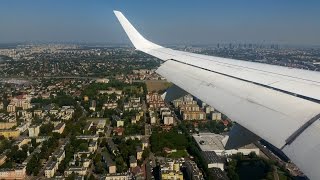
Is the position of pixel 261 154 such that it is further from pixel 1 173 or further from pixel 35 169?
pixel 1 173

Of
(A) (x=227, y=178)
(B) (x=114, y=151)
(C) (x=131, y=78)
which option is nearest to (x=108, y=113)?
(B) (x=114, y=151)

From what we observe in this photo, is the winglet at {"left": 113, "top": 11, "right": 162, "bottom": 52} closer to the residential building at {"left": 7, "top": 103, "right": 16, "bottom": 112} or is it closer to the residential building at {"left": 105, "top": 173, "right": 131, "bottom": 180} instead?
the residential building at {"left": 105, "top": 173, "right": 131, "bottom": 180}

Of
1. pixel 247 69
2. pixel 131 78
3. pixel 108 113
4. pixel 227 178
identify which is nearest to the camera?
pixel 247 69

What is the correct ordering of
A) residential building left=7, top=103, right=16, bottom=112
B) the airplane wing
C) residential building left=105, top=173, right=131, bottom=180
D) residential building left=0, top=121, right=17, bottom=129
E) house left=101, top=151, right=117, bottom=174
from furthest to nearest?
residential building left=7, top=103, right=16, bottom=112
residential building left=0, top=121, right=17, bottom=129
house left=101, top=151, right=117, bottom=174
residential building left=105, top=173, right=131, bottom=180
the airplane wing

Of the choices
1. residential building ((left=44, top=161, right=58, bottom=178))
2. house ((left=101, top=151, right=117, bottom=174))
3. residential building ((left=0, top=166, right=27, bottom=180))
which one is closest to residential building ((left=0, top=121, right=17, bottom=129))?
residential building ((left=0, top=166, right=27, bottom=180))

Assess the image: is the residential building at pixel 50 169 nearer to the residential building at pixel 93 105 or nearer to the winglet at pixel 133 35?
the winglet at pixel 133 35

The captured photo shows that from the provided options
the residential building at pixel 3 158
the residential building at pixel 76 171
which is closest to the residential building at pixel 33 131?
the residential building at pixel 3 158

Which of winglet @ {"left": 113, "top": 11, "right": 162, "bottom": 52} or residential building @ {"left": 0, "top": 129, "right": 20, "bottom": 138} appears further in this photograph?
residential building @ {"left": 0, "top": 129, "right": 20, "bottom": 138}

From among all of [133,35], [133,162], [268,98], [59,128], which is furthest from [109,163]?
[268,98]

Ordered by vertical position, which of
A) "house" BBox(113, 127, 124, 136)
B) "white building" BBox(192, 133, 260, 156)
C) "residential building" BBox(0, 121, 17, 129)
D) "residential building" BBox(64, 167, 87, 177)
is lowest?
"residential building" BBox(0, 121, 17, 129)
